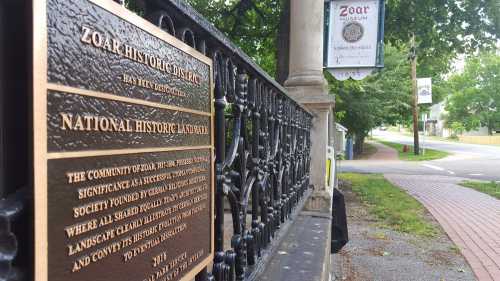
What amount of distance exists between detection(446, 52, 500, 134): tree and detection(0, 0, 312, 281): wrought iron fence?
60.6 meters

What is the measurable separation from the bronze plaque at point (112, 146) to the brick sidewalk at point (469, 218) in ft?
16.3

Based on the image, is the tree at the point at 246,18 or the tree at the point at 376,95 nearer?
the tree at the point at 246,18

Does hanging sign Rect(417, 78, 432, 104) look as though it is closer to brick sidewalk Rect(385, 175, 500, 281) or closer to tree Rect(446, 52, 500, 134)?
brick sidewalk Rect(385, 175, 500, 281)

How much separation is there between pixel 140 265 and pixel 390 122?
35.9m

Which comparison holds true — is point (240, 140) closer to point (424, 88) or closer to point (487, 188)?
point (487, 188)

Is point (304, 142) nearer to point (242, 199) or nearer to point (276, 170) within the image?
point (276, 170)

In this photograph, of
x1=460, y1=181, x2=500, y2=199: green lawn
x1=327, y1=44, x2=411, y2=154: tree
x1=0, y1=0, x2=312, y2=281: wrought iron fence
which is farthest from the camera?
x1=327, y1=44, x2=411, y2=154: tree

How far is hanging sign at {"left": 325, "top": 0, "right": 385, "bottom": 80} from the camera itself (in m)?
7.48

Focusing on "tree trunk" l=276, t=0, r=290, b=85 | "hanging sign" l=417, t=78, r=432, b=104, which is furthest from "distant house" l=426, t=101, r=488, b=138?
"tree trunk" l=276, t=0, r=290, b=85

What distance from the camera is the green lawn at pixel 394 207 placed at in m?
7.83

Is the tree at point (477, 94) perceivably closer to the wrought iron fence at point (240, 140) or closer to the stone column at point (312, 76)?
the stone column at point (312, 76)

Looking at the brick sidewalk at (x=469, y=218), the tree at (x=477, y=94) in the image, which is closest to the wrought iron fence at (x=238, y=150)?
the brick sidewalk at (x=469, y=218)

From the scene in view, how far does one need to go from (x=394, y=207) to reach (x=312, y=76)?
18.4 ft

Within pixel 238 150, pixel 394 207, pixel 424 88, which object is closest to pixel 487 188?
pixel 394 207
